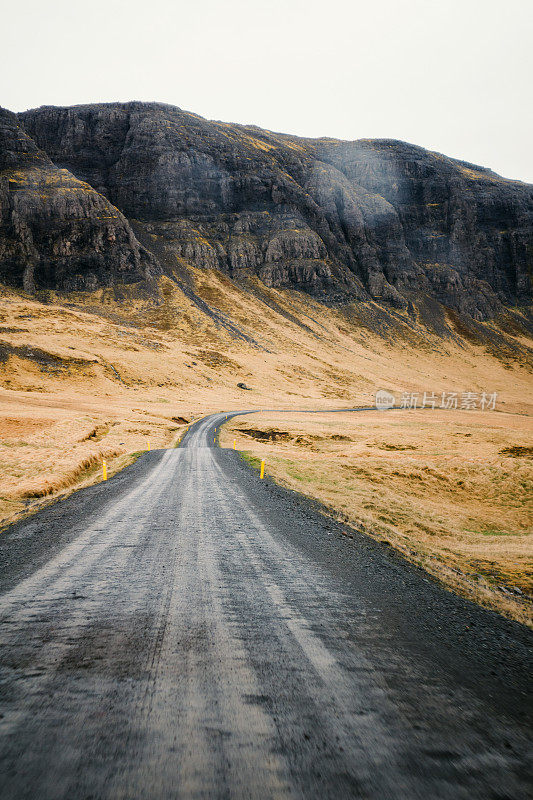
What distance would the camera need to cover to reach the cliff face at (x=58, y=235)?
289 feet

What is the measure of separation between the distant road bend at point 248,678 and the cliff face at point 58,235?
101 meters

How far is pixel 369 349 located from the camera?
10456 centimetres

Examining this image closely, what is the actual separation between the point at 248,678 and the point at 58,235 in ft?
374

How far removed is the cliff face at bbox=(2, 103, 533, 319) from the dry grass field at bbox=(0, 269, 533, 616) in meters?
14.9

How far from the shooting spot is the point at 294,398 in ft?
207

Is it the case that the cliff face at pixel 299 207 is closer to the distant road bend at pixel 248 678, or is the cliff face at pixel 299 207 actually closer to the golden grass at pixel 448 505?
the golden grass at pixel 448 505

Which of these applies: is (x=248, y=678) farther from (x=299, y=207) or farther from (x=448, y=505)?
(x=299, y=207)

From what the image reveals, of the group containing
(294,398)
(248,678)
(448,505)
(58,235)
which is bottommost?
(448,505)

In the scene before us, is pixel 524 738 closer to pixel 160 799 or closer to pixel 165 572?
pixel 160 799

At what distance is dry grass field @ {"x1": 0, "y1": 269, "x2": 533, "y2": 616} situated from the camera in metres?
11.3

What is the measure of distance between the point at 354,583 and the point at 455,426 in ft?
119

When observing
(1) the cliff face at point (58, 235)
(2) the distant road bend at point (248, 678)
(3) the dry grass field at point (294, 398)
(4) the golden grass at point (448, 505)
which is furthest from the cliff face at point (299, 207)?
(2) the distant road bend at point (248, 678)

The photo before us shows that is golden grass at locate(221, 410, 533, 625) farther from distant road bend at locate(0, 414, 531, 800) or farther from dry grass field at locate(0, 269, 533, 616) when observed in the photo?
distant road bend at locate(0, 414, 531, 800)

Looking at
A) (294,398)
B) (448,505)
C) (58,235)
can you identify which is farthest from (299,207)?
(448,505)
